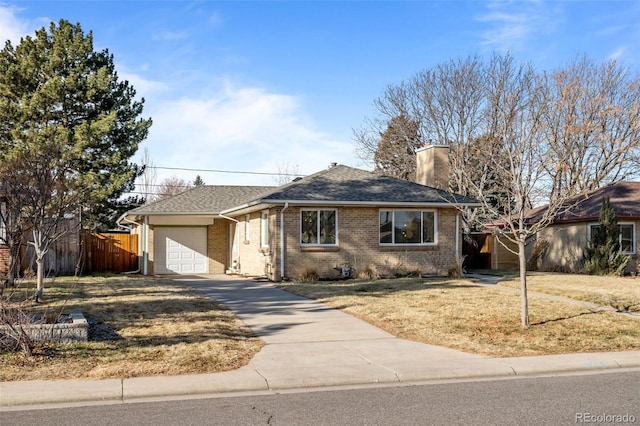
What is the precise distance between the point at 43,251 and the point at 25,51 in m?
17.5

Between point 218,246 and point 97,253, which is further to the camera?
point 218,246

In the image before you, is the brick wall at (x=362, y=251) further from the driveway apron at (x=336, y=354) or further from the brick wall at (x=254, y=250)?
the driveway apron at (x=336, y=354)

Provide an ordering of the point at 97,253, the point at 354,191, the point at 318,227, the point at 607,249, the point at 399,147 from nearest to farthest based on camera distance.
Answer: the point at 318,227 < the point at 354,191 < the point at 607,249 < the point at 97,253 < the point at 399,147

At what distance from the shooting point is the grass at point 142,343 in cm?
825

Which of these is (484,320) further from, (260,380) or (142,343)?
(142,343)

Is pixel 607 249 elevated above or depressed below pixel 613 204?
below

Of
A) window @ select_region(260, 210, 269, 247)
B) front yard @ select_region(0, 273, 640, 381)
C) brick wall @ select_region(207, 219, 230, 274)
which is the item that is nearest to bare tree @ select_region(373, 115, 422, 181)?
brick wall @ select_region(207, 219, 230, 274)

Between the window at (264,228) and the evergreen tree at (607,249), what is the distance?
13044mm

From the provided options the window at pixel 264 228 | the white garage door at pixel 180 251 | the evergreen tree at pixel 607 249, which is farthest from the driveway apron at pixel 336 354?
the evergreen tree at pixel 607 249

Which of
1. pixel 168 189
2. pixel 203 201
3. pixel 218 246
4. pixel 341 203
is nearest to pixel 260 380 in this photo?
pixel 341 203

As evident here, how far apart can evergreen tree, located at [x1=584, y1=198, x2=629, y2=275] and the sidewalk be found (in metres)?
15.1

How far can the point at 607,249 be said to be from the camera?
78.4 ft

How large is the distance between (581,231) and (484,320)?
16.8 metres

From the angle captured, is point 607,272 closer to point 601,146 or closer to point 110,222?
point 601,146
